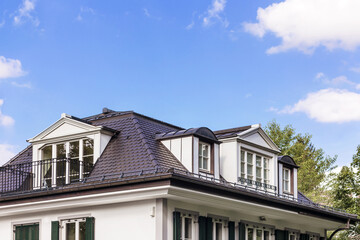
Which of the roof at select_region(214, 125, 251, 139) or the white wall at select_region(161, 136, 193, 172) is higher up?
the roof at select_region(214, 125, 251, 139)

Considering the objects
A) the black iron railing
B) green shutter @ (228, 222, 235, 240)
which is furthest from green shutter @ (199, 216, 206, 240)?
green shutter @ (228, 222, 235, 240)

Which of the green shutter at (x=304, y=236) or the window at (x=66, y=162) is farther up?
the window at (x=66, y=162)

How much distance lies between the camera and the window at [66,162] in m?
23.3

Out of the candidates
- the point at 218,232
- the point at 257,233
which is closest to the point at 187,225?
the point at 218,232

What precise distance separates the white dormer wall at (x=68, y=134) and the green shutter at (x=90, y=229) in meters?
2.47

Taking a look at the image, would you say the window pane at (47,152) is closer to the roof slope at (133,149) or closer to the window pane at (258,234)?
the roof slope at (133,149)

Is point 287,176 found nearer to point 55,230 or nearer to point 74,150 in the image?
point 74,150

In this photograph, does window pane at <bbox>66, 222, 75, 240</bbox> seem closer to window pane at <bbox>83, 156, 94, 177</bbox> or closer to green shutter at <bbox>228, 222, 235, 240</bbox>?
window pane at <bbox>83, 156, 94, 177</bbox>

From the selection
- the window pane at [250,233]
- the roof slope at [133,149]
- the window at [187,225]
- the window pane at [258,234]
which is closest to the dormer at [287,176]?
the window pane at [258,234]

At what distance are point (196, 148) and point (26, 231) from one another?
264 inches

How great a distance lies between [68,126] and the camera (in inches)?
960

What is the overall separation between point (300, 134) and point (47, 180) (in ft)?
122

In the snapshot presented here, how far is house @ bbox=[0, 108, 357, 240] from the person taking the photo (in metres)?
20.5

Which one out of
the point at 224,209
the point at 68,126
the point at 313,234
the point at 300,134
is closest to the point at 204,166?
the point at 224,209
